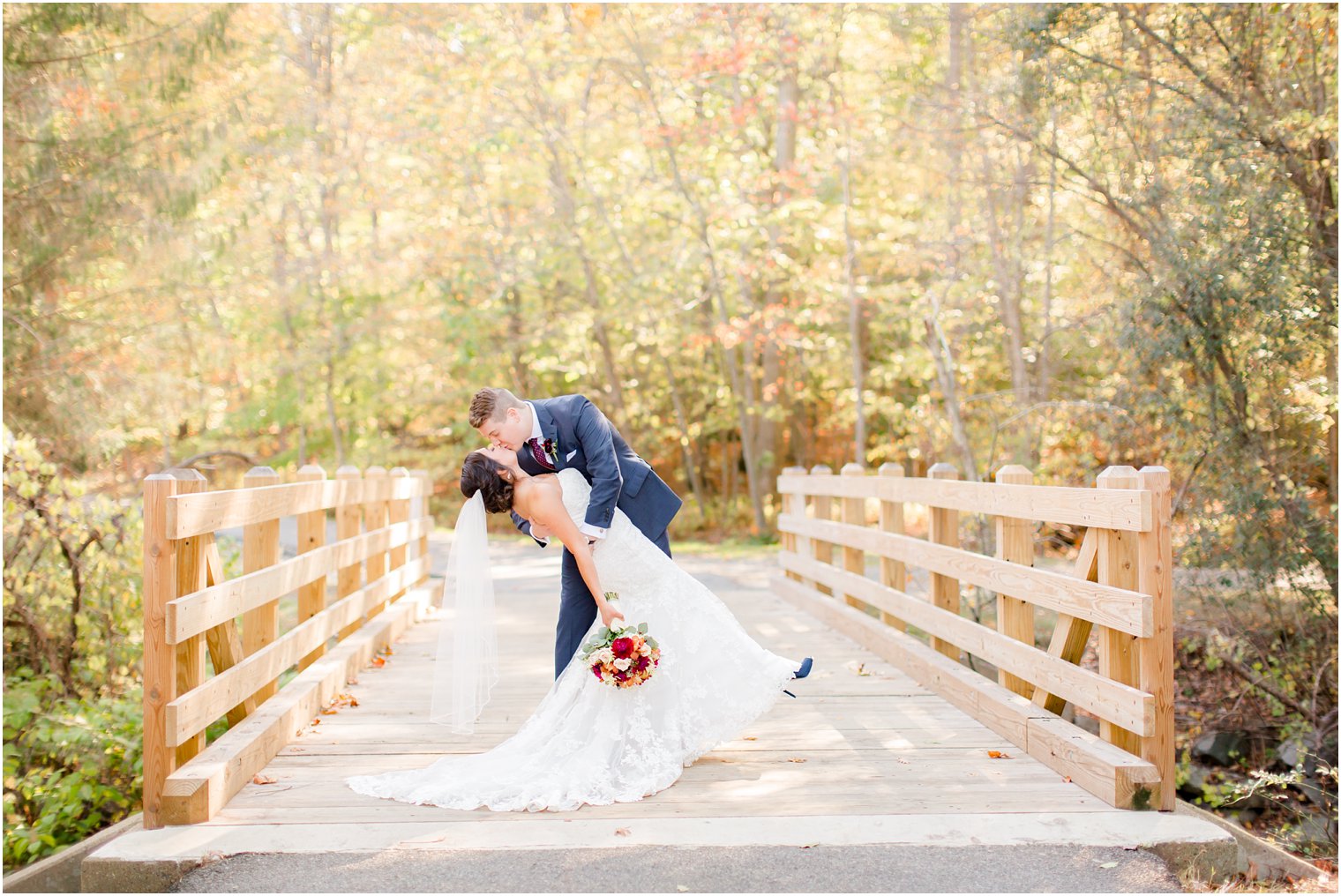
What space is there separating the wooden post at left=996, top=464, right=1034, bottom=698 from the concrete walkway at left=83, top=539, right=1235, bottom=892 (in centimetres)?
42

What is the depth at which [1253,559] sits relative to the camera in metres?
7.24

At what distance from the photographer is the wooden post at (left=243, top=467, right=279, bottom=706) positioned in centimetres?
489

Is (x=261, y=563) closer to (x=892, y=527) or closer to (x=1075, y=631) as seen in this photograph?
(x=1075, y=631)

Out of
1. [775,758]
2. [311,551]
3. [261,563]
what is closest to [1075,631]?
[775,758]

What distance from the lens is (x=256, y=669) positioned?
15.1ft

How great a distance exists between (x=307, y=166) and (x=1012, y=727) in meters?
17.8

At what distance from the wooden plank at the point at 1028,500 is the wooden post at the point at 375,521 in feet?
10.3

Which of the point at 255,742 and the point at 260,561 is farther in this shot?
the point at 260,561

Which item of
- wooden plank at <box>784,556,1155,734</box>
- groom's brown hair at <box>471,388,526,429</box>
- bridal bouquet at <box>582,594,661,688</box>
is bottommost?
wooden plank at <box>784,556,1155,734</box>

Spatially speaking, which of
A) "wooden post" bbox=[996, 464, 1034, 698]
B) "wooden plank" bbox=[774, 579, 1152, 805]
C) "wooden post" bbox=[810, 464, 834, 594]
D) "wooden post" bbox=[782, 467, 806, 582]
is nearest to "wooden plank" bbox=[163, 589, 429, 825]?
"wooden plank" bbox=[774, 579, 1152, 805]

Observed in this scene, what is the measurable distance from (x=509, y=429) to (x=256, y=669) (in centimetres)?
141

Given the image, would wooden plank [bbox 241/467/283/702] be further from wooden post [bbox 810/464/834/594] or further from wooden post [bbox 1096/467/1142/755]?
wooden post [bbox 810/464/834/594]

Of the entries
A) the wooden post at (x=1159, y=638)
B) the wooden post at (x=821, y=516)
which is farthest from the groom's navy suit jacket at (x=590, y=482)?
the wooden post at (x=821, y=516)

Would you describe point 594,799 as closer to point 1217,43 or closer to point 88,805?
point 88,805
